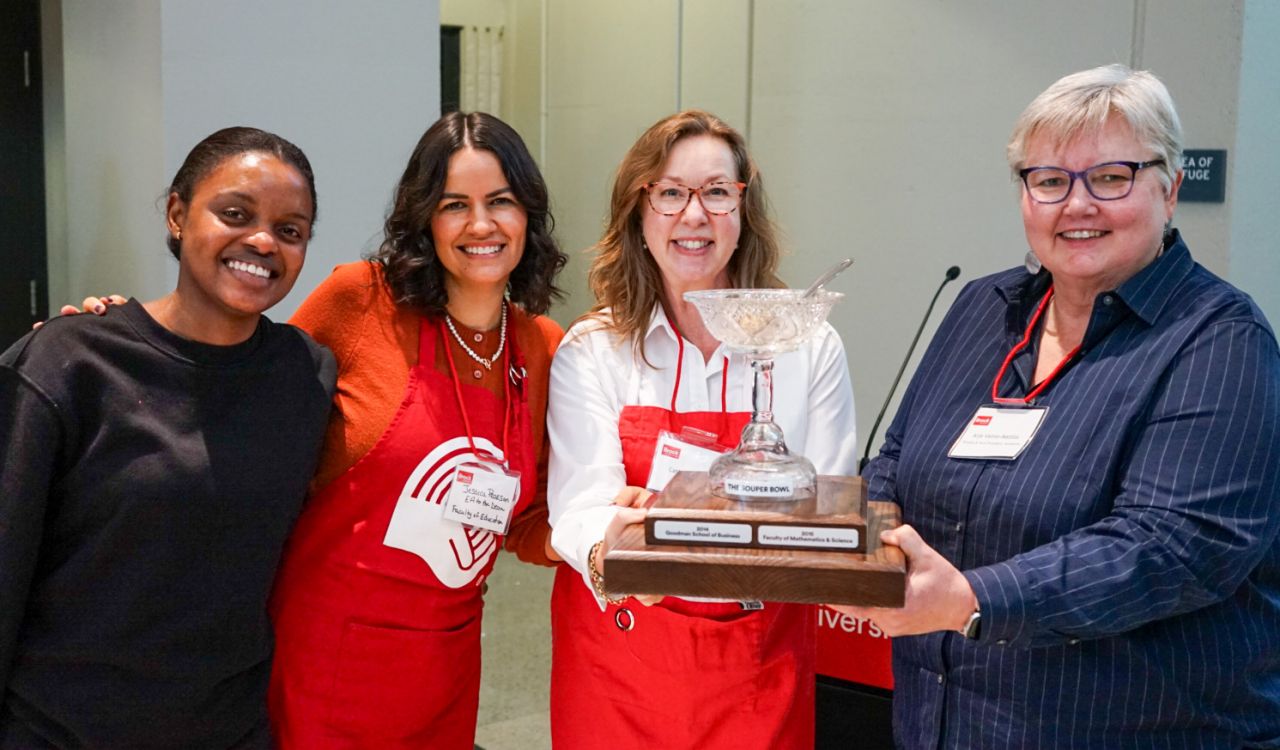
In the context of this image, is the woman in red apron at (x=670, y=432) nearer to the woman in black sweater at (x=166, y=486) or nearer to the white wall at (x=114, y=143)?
the woman in black sweater at (x=166, y=486)

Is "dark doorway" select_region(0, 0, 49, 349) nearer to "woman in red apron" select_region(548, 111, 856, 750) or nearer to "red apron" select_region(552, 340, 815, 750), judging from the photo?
"woman in red apron" select_region(548, 111, 856, 750)

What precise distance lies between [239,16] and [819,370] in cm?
236

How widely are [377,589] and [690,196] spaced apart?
2.86ft

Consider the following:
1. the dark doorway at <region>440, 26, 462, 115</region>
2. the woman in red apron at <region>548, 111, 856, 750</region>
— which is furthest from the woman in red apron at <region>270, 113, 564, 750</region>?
the dark doorway at <region>440, 26, 462, 115</region>

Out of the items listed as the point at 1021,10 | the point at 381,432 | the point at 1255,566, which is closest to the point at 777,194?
the point at 1021,10

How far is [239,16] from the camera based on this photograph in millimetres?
3451

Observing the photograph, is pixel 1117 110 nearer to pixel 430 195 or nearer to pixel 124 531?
pixel 430 195

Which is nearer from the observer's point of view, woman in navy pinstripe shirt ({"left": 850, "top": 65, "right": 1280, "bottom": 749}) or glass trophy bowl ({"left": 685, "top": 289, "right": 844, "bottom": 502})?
woman in navy pinstripe shirt ({"left": 850, "top": 65, "right": 1280, "bottom": 749})

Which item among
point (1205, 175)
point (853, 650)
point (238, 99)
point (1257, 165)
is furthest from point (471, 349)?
point (1257, 165)

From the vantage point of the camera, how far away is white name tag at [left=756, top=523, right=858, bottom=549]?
141 centimetres

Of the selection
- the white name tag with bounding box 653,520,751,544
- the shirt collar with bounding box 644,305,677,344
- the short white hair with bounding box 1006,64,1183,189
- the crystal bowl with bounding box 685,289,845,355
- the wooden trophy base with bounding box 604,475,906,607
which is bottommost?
the wooden trophy base with bounding box 604,475,906,607

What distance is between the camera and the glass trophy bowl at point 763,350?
156cm

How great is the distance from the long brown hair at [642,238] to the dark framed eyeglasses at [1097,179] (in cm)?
67

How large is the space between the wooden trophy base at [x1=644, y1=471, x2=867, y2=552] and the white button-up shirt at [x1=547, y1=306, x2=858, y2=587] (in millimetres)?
426
